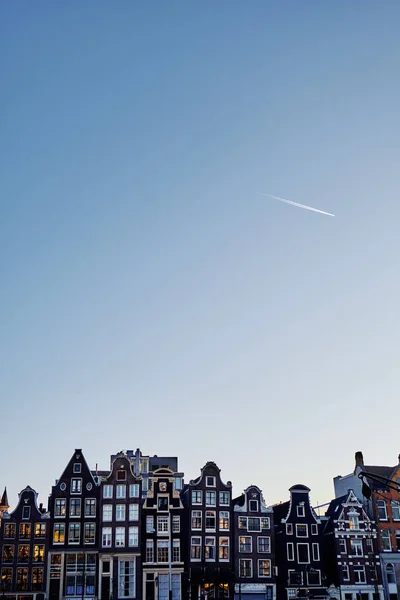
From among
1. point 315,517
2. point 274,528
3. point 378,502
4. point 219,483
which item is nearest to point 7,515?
point 219,483

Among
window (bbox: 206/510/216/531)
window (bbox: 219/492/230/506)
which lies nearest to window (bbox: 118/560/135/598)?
window (bbox: 206/510/216/531)

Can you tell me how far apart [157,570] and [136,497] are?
9.33 metres

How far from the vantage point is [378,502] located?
88500 millimetres

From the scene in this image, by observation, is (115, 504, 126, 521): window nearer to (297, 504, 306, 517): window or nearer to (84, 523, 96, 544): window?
(84, 523, 96, 544): window

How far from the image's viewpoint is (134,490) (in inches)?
3327

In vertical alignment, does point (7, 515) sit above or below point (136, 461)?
below

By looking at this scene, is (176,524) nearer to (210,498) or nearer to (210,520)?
(210,520)

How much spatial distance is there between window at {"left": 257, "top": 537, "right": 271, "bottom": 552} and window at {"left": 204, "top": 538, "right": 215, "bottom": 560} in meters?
6.06

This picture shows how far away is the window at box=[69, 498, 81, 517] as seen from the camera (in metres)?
83.3

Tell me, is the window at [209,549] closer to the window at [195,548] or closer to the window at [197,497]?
the window at [195,548]

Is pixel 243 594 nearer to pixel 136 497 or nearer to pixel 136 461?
pixel 136 497

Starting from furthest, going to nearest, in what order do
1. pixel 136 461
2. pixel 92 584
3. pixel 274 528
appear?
1. pixel 136 461
2. pixel 274 528
3. pixel 92 584

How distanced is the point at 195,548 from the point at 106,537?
37.8ft

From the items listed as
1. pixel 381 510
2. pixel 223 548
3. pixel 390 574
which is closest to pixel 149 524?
pixel 223 548
